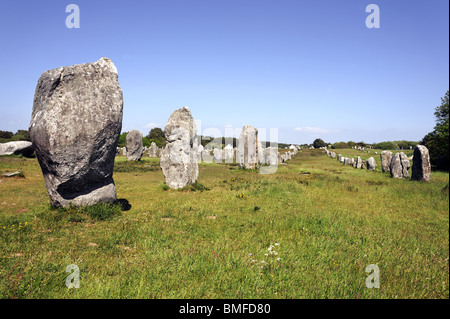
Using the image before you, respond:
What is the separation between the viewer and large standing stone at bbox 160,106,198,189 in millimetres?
14781

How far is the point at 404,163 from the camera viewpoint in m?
21.2

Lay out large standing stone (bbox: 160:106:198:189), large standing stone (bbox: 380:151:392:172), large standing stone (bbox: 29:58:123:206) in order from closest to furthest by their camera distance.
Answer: large standing stone (bbox: 29:58:123:206), large standing stone (bbox: 160:106:198:189), large standing stone (bbox: 380:151:392:172)

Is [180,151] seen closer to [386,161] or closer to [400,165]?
[400,165]

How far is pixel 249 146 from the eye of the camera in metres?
28.9

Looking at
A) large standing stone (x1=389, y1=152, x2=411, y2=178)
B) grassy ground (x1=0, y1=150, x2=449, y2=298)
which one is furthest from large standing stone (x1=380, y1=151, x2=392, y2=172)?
Answer: grassy ground (x1=0, y1=150, x2=449, y2=298)

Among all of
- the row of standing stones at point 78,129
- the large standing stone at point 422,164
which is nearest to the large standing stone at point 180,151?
the row of standing stones at point 78,129

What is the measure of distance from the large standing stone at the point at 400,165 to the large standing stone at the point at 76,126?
71.2 ft

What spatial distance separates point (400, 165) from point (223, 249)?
2125 centimetres

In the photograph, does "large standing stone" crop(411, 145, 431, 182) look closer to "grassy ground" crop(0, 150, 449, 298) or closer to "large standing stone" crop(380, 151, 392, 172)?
"grassy ground" crop(0, 150, 449, 298)

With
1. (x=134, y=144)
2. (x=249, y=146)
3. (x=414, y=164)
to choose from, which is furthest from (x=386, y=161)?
(x=134, y=144)

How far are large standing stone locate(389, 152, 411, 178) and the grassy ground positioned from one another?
1089 cm

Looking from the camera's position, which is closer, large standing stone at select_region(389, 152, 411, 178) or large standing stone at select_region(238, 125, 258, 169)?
large standing stone at select_region(389, 152, 411, 178)

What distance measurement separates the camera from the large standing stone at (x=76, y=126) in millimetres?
8211
